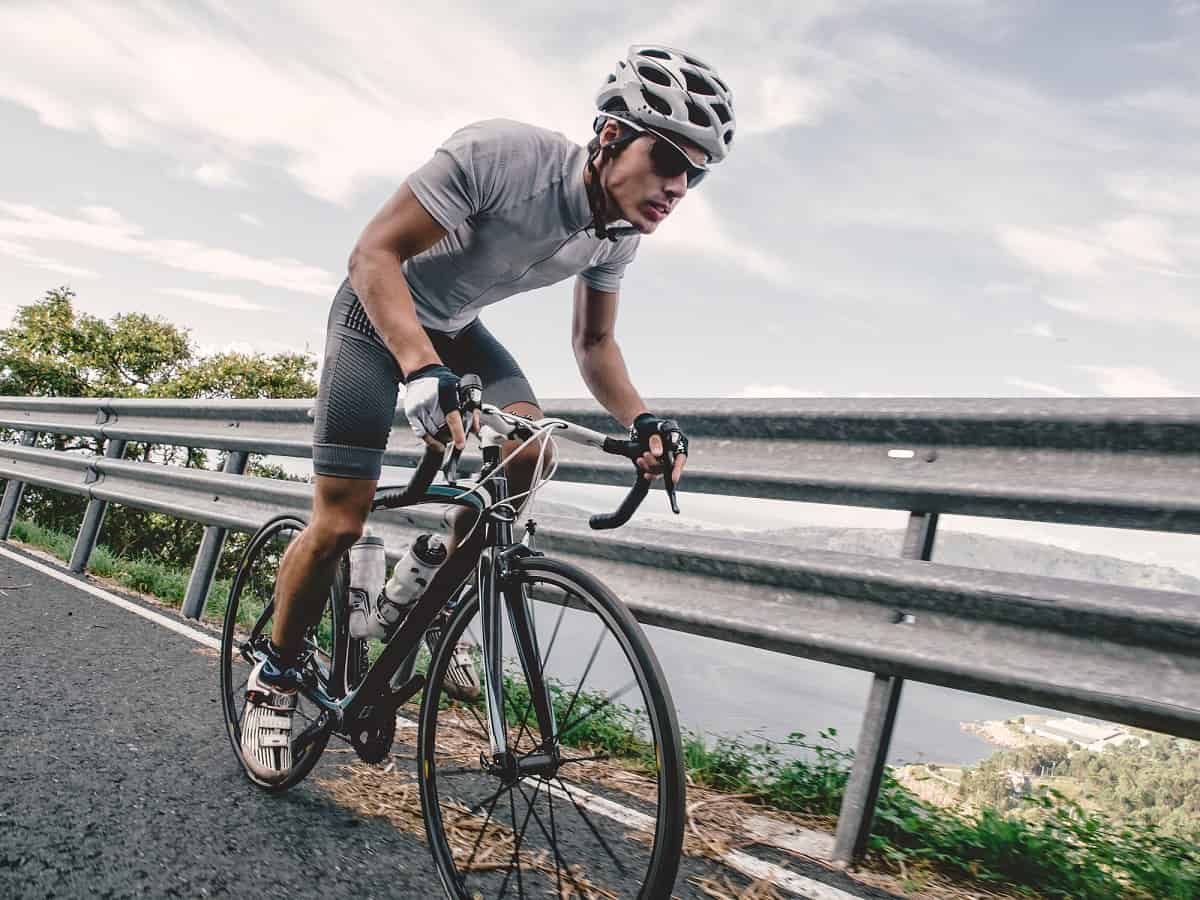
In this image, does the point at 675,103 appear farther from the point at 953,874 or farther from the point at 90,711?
the point at 90,711

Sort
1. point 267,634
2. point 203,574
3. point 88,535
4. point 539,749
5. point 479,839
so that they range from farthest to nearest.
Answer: point 88,535
point 203,574
point 267,634
point 479,839
point 539,749

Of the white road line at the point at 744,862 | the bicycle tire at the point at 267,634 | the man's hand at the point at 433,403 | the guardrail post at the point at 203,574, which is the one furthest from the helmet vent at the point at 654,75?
the guardrail post at the point at 203,574

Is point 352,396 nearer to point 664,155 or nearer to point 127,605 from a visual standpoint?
point 664,155

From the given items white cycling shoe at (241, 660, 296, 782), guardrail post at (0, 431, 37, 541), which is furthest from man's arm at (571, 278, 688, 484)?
guardrail post at (0, 431, 37, 541)

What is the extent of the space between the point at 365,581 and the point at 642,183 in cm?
151

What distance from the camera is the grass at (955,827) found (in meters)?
2.48

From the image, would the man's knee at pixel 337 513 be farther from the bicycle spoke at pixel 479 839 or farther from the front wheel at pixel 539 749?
the bicycle spoke at pixel 479 839

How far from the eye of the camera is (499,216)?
256cm

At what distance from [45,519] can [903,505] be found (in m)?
28.3

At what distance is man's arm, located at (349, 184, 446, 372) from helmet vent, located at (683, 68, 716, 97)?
30.4 inches

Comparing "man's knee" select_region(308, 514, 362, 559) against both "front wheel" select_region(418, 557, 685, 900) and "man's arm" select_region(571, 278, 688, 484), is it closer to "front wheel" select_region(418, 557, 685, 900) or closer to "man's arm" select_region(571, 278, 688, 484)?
"front wheel" select_region(418, 557, 685, 900)

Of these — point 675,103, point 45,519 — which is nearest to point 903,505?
point 675,103

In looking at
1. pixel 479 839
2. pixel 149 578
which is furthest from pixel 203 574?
pixel 479 839

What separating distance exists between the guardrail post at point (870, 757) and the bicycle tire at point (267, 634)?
5.00 ft
